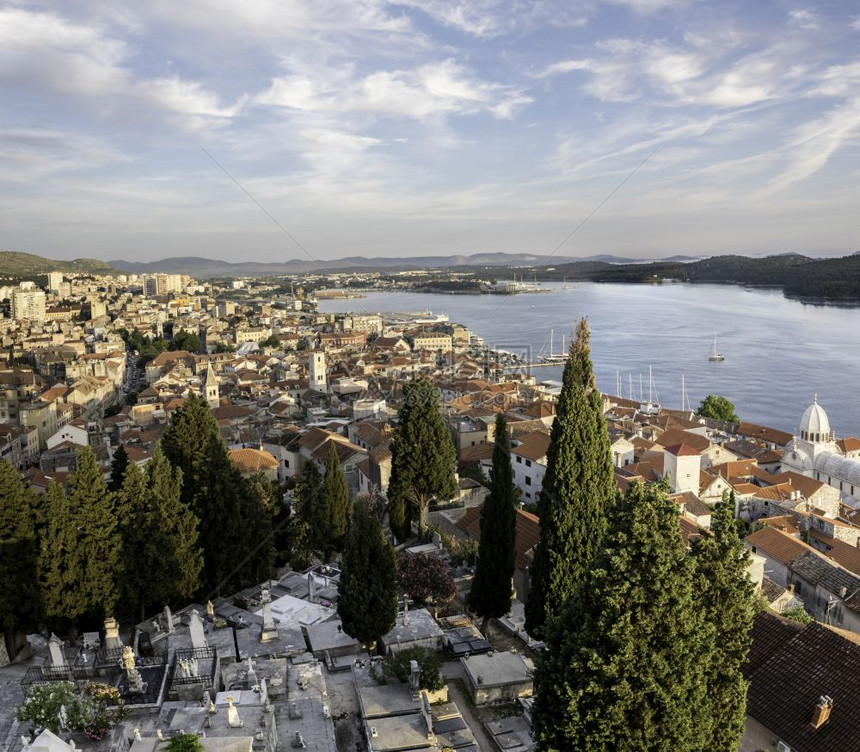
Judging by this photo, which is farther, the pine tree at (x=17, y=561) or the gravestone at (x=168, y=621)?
the gravestone at (x=168, y=621)

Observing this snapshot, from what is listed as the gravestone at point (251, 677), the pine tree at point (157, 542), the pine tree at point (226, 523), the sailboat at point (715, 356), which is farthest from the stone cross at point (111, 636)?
the sailboat at point (715, 356)

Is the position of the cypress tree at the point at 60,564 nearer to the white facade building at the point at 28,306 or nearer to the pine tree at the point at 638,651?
the pine tree at the point at 638,651

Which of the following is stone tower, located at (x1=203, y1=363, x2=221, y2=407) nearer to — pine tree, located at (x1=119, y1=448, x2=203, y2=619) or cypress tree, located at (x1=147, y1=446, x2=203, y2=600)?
cypress tree, located at (x1=147, y1=446, x2=203, y2=600)

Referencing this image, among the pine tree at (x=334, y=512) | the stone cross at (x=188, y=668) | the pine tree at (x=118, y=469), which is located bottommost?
the pine tree at (x=334, y=512)

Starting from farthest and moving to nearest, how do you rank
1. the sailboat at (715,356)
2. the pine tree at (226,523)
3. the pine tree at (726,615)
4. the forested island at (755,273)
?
the forested island at (755,273) < the sailboat at (715,356) < the pine tree at (226,523) < the pine tree at (726,615)

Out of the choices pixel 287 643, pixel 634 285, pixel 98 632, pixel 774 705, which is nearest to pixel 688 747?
pixel 774 705

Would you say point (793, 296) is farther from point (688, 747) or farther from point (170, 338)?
point (688, 747)

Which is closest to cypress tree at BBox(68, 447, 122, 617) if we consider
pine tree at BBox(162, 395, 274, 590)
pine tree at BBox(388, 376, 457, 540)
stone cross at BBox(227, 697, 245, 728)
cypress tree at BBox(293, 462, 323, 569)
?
pine tree at BBox(162, 395, 274, 590)
